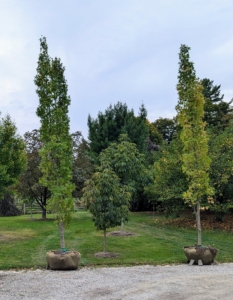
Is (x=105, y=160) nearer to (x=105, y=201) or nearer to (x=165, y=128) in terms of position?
(x=105, y=201)

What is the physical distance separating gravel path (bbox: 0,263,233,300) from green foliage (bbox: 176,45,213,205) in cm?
253

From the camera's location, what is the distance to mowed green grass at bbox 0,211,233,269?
9250 mm

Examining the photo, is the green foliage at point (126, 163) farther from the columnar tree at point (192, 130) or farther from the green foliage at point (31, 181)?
the green foliage at point (31, 181)

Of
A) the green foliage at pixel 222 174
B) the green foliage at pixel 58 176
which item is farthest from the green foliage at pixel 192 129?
the green foliage at pixel 222 174

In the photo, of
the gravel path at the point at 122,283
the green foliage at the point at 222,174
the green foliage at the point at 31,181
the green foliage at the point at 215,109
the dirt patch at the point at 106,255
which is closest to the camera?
the gravel path at the point at 122,283

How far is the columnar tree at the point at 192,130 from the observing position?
32.6 feet

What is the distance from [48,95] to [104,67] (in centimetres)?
471

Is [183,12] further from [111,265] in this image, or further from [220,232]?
[220,232]

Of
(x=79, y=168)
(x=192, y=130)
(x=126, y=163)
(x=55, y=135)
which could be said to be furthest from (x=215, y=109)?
(x=55, y=135)

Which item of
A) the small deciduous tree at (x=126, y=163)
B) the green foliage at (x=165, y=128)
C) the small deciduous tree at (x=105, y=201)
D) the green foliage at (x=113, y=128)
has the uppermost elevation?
the green foliage at (x=165, y=128)

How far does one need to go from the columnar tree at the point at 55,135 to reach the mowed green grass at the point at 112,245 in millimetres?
1541

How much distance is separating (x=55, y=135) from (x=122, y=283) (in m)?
4.50

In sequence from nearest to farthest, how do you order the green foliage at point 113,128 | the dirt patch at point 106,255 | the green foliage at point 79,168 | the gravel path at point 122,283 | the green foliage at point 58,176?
the gravel path at point 122,283 < the green foliage at point 58,176 < the dirt patch at point 106,255 < the green foliage at point 79,168 < the green foliage at point 113,128

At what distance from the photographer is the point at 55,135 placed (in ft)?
30.2
